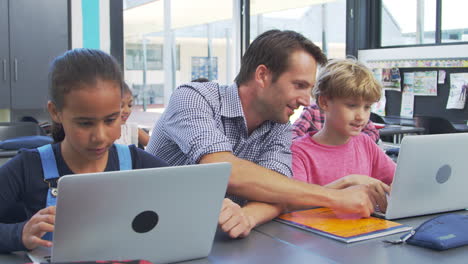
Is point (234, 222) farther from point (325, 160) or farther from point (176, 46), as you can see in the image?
point (176, 46)

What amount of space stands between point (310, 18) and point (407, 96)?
5.58 ft

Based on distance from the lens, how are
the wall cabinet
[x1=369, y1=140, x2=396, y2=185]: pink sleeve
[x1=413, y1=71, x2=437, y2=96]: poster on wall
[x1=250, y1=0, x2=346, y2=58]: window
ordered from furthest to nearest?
[x1=250, y1=0, x2=346, y2=58]: window, [x1=413, y1=71, x2=437, y2=96]: poster on wall, the wall cabinet, [x1=369, y1=140, x2=396, y2=185]: pink sleeve

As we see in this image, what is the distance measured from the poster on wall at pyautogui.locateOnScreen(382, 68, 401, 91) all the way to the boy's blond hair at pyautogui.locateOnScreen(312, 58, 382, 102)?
10.4 feet

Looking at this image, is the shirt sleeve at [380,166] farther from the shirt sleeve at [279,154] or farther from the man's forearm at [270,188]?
the man's forearm at [270,188]

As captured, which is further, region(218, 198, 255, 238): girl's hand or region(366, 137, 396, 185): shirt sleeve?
region(366, 137, 396, 185): shirt sleeve

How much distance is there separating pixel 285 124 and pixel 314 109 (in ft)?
2.79

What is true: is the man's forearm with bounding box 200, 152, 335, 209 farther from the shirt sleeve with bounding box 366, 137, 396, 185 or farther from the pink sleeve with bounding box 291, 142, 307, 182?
the shirt sleeve with bounding box 366, 137, 396, 185

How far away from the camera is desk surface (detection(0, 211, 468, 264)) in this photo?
1.10 meters

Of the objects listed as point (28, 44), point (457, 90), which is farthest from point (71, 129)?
point (457, 90)

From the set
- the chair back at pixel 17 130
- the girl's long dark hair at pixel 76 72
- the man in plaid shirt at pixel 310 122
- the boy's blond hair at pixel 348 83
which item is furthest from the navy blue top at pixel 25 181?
the chair back at pixel 17 130

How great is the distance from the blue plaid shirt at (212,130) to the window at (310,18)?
3798 mm

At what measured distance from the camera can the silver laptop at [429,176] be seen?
1.34 meters

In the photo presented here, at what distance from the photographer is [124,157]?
1.41m

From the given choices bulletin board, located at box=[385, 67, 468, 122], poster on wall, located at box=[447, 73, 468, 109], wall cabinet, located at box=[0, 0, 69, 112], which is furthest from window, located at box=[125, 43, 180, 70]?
poster on wall, located at box=[447, 73, 468, 109]
